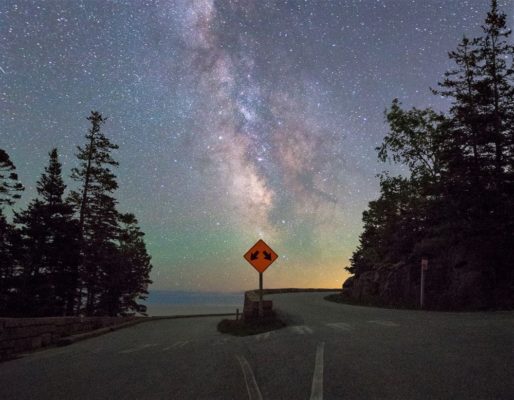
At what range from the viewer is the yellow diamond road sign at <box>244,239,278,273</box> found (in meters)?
18.0

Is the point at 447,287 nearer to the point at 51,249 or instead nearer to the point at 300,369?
the point at 300,369

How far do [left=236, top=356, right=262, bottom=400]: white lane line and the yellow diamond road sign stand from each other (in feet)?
31.1

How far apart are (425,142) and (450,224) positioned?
1277cm

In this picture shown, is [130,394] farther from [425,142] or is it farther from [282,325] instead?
[425,142]

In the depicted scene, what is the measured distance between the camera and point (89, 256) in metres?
42.5

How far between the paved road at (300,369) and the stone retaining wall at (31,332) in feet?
3.83

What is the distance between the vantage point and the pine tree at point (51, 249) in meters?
36.3

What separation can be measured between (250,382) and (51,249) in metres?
36.2

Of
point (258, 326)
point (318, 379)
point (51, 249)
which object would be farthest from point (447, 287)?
point (51, 249)

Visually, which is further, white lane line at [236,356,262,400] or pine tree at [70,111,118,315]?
pine tree at [70,111,118,315]

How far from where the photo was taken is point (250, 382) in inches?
252

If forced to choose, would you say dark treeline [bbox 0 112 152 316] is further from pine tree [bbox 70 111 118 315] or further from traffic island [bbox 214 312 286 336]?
traffic island [bbox 214 312 286 336]

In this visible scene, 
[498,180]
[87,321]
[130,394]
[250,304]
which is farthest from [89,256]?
[130,394]

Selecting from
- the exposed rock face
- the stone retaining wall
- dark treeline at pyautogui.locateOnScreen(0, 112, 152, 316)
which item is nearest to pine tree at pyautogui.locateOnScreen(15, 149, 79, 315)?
dark treeline at pyautogui.locateOnScreen(0, 112, 152, 316)
